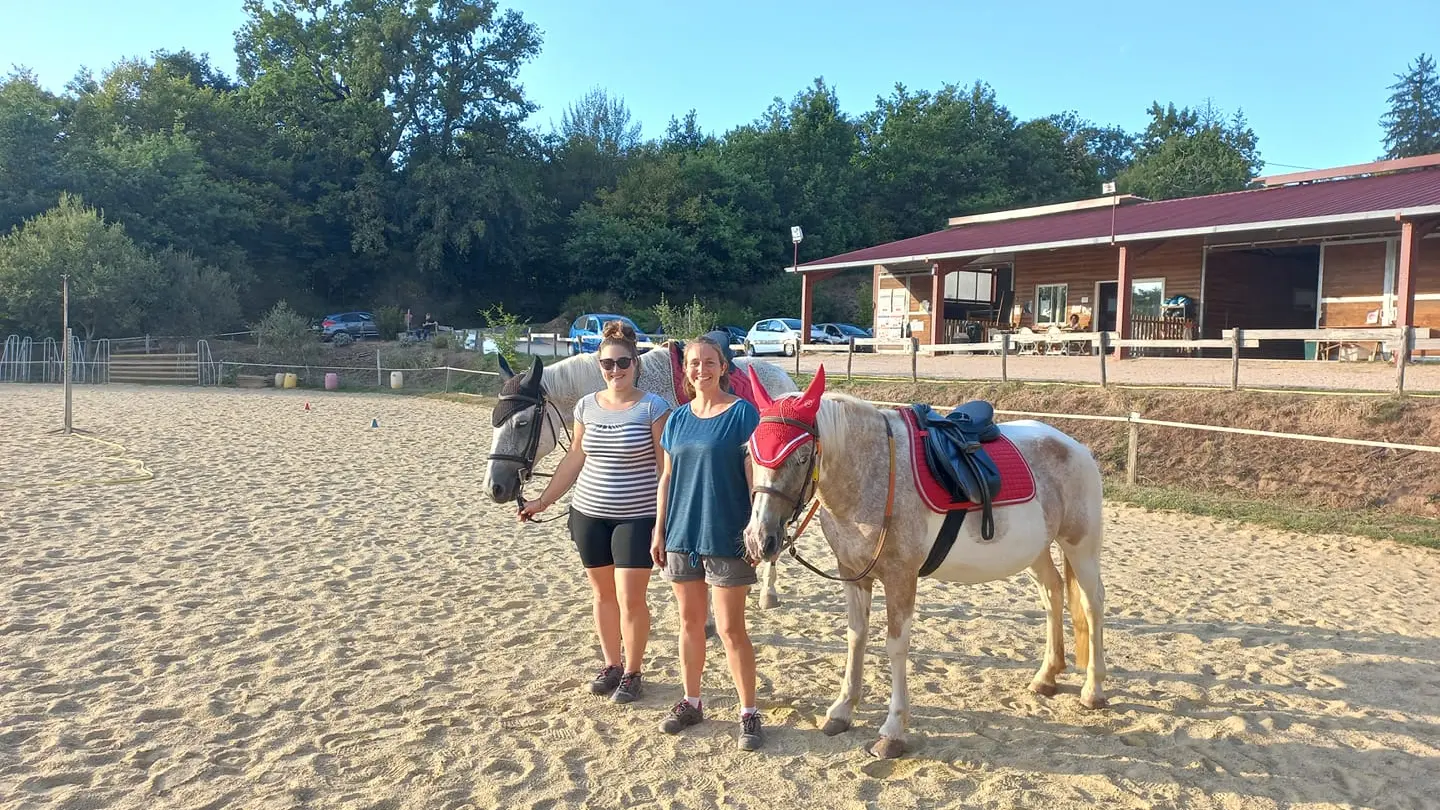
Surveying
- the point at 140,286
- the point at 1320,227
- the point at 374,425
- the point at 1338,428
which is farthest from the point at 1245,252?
the point at 140,286

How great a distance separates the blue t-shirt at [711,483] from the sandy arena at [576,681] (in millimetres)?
960

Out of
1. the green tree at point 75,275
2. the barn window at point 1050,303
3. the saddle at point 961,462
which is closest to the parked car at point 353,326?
the green tree at point 75,275

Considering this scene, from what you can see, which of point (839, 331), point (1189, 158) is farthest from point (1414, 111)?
point (839, 331)

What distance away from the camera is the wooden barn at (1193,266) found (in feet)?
49.5

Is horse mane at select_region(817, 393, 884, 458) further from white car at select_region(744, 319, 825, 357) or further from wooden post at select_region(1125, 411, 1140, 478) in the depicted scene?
white car at select_region(744, 319, 825, 357)

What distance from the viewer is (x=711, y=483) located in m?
3.31

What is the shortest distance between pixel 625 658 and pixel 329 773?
4.46 feet

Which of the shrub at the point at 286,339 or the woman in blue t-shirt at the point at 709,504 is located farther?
the shrub at the point at 286,339

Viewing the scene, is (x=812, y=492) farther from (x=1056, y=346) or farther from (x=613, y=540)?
(x=1056, y=346)

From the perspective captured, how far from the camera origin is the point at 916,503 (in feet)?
11.8

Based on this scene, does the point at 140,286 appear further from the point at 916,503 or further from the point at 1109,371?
the point at 916,503

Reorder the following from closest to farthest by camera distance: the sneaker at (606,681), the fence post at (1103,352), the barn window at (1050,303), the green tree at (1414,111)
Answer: the sneaker at (606,681), the fence post at (1103,352), the barn window at (1050,303), the green tree at (1414,111)

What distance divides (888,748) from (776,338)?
75.8 feet

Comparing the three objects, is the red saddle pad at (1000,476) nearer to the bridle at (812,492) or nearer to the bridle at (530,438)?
the bridle at (812,492)
